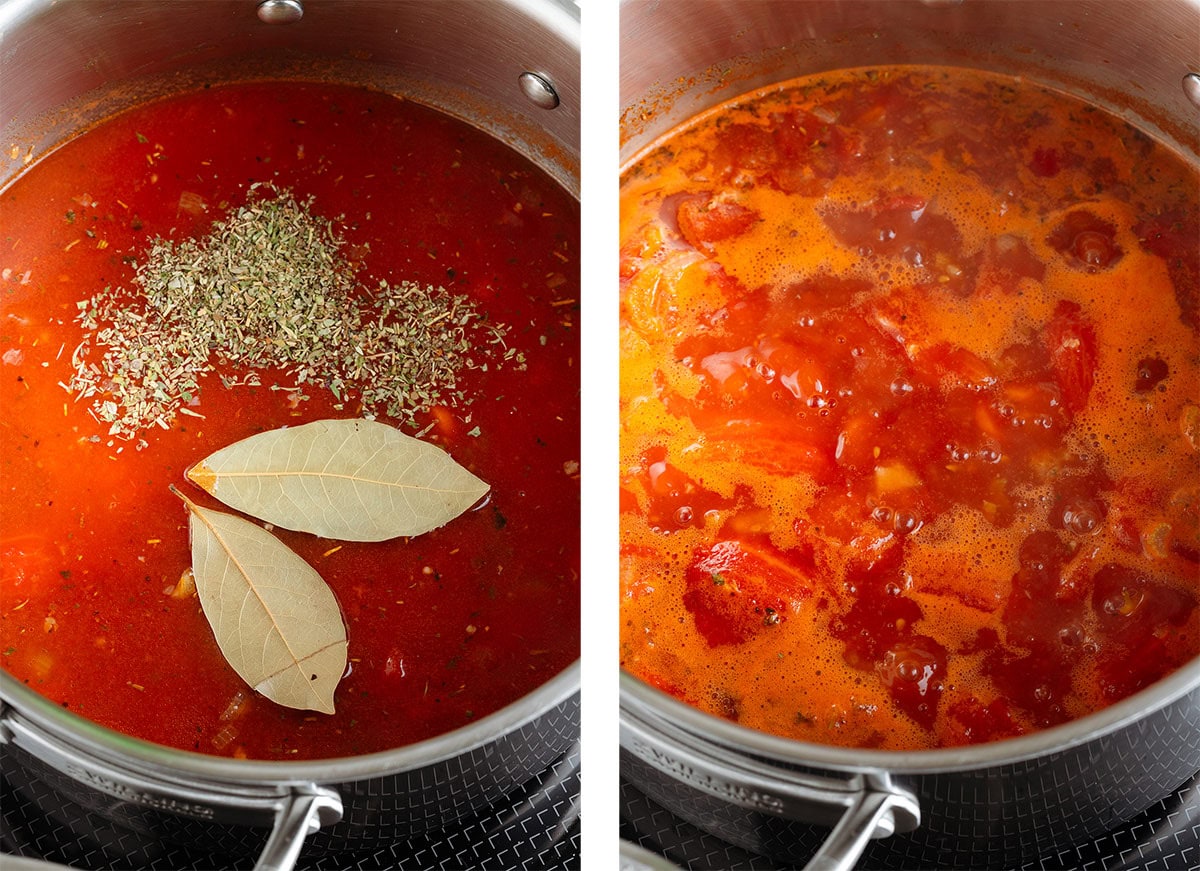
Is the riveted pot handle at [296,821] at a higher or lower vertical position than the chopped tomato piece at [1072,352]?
lower

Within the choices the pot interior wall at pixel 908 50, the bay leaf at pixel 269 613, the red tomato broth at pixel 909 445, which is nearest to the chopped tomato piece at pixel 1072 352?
the red tomato broth at pixel 909 445

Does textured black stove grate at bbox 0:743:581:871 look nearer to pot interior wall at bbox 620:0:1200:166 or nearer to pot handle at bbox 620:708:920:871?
pot handle at bbox 620:708:920:871

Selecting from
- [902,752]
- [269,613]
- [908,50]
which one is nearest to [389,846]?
[269,613]

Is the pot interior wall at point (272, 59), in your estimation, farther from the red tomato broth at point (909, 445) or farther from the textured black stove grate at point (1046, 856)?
the textured black stove grate at point (1046, 856)

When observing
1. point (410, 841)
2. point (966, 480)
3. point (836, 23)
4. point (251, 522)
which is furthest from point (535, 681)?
point (836, 23)

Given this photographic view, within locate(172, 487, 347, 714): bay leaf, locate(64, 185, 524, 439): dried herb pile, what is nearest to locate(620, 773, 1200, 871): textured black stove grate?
locate(172, 487, 347, 714): bay leaf

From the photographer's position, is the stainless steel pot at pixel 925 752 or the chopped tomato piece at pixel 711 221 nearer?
the stainless steel pot at pixel 925 752

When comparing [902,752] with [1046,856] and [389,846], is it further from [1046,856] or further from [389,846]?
[389,846]
